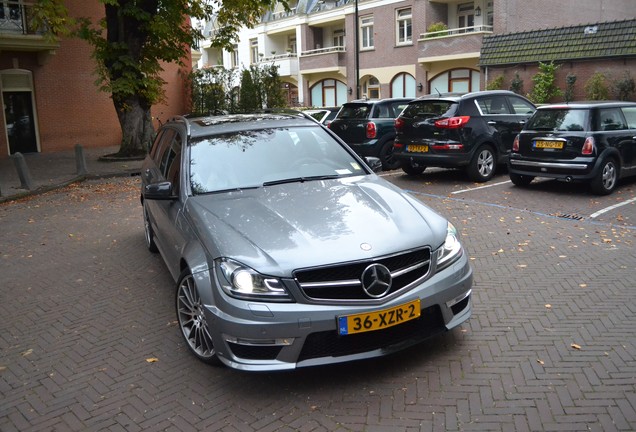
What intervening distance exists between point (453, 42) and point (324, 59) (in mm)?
10727

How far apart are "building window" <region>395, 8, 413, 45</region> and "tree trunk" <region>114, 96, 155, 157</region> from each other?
21.0 metres

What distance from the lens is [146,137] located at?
18.3m

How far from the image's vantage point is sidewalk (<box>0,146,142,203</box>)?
13.1 m

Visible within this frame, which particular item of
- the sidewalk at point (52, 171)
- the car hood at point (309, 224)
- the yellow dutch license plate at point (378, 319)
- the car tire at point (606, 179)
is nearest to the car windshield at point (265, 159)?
the car hood at point (309, 224)

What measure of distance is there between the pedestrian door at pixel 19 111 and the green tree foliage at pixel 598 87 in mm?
22359

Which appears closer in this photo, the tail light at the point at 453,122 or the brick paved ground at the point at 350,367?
the brick paved ground at the point at 350,367

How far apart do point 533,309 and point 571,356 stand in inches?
35.6

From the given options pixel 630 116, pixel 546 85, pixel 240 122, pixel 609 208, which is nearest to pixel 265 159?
pixel 240 122

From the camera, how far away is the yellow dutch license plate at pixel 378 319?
3486 millimetres

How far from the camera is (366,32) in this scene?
3775cm

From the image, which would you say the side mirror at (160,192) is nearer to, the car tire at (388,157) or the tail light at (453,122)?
the tail light at (453,122)

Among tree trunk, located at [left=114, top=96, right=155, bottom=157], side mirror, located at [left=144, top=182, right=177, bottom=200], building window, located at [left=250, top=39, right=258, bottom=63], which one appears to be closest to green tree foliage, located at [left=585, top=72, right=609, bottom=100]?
tree trunk, located at [left=114, top=96, right=155, bottom=157]

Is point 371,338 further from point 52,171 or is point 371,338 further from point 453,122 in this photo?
point 52,171

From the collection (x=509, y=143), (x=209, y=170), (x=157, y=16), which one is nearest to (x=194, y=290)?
(x=209, y=170)
